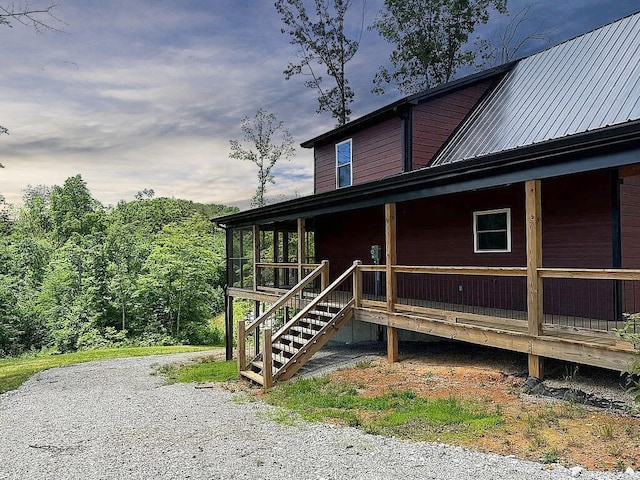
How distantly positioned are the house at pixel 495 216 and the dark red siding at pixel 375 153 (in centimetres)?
5

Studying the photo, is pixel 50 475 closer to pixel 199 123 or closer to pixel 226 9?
pixel 226 9

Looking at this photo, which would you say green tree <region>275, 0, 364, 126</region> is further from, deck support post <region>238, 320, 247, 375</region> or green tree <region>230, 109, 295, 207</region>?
deck support post <region>238, 320, 247, 375</region>

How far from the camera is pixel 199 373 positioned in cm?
1197

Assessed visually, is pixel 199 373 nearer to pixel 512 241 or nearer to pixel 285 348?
pixel 285 348

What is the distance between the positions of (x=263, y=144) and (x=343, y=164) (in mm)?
21231

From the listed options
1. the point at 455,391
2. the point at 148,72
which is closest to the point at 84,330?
the point at 148,72

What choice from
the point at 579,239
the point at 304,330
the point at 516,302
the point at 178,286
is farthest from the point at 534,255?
the point at 178,286

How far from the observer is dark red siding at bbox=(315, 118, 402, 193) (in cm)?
1298

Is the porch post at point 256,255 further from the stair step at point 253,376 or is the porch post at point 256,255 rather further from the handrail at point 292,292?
the stair step at point 253,376

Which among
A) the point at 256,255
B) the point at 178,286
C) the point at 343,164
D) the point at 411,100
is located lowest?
the point at 178,286

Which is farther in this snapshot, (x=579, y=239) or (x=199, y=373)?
(x=199, y=373)

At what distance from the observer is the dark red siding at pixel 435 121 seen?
12.6 m

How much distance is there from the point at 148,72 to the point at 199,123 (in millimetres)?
9016

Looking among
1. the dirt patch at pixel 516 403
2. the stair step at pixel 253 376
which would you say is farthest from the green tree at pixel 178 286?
the dirt patch at pixel 516 403
